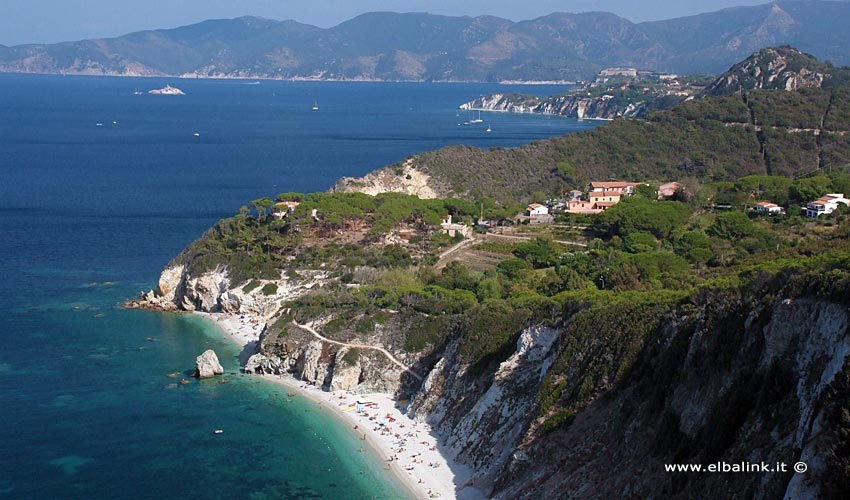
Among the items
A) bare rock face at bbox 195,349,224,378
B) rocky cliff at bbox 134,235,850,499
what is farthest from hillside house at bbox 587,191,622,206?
bare rock face at bbox 195,349,224,378

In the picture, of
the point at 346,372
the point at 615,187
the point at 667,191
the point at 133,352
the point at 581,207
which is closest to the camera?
the point at 346,372

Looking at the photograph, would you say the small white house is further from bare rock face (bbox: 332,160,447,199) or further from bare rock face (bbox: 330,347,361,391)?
bare rock face (bbox: 330,347,361,391)

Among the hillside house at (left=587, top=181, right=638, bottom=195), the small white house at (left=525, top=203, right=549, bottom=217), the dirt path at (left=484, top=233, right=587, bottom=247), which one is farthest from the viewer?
the hillside house at (left=587, top=181, right=638, bottom=195)

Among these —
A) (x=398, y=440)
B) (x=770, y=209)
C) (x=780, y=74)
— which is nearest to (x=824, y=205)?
(x=770, y=209)

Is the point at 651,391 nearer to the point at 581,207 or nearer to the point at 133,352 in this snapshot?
the point at 133,352

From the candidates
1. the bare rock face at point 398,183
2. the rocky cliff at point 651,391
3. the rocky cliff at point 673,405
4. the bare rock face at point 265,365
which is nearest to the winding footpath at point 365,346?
the rocky cliff at point 651,391

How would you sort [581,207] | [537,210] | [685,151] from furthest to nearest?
[685,151], [581,207], [537,210]
